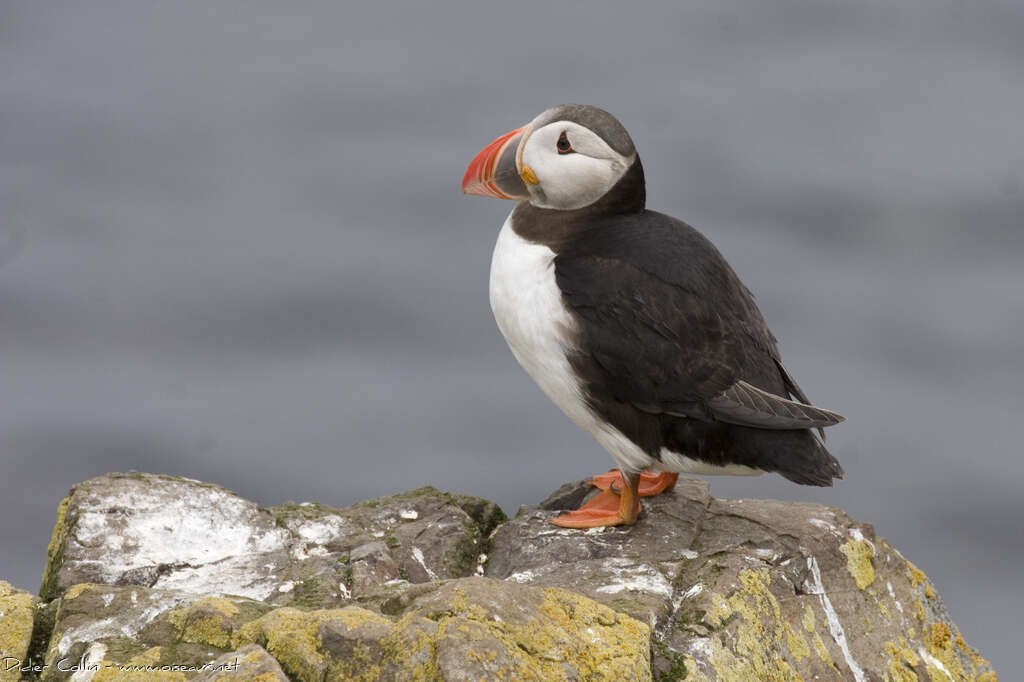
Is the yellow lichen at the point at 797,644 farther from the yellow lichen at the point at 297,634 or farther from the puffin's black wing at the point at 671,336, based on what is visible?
the yellow lichen at the point at 297,634

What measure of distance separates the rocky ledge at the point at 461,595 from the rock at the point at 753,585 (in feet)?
0.03

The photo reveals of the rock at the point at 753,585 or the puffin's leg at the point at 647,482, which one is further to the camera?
the puffin's leg at the point at 647,482

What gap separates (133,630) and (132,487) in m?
1.36

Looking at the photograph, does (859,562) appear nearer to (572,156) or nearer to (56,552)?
(572,156)

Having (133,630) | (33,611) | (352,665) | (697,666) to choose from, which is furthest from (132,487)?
(697,666)

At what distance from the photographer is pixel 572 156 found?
5754 mm

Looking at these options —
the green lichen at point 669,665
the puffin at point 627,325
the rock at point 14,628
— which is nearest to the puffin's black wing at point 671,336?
the puffin at point 627,325

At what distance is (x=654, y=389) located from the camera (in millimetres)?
5465

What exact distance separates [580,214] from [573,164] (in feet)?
0.70

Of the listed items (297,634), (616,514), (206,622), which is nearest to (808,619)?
(616,514)

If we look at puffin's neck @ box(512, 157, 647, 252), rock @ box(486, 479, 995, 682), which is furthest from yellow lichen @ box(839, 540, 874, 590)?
puffin's neck @ box(512, 157, 647, 252)

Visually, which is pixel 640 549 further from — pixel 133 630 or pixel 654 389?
pixel 133 630

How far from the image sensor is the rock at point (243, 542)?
5.10 metres

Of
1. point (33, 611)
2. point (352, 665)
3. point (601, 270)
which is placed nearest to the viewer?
point (352, 665)
